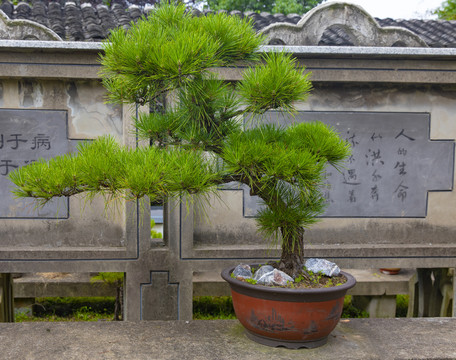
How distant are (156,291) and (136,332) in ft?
3.67

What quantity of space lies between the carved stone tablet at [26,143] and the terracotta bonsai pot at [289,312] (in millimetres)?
1951

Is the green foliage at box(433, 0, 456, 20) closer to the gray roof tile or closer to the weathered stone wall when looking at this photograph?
the gray roof tile

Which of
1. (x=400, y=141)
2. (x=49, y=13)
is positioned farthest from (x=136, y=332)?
(x=49, y=13)

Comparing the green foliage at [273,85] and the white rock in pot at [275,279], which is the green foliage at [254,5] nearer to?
the green foliage at [273,85]

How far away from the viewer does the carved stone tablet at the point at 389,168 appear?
3736 mm

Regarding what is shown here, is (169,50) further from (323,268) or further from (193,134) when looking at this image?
(323,268)

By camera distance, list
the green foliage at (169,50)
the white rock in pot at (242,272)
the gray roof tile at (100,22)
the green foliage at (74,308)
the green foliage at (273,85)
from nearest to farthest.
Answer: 1. the green foliage at (169,50)
2. the green foliage at (273,85)
3. the white rock in pot at (242,272)
4. the gray roof tile at (100,22)
5. the green foliage at (74,308)

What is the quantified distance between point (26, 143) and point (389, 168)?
2.90 m

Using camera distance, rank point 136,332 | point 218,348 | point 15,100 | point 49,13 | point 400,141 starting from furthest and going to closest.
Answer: point 49,13 → point 400,141 → point 15,100 → point 136,332 → point 218,348

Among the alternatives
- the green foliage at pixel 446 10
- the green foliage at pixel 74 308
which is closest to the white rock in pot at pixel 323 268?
the green foliage at pixel 74 308

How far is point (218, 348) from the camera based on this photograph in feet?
7.42

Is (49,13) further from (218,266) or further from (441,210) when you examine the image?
(441,210)

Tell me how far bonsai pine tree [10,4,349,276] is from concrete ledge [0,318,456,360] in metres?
0.57

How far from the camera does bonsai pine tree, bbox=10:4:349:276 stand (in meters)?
1.85
